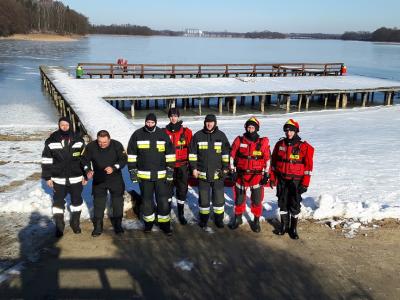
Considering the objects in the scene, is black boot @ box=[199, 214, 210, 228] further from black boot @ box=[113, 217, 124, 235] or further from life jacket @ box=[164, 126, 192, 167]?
black boot @ box=[113, 217, 124, 235]

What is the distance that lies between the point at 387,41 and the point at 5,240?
203224mm

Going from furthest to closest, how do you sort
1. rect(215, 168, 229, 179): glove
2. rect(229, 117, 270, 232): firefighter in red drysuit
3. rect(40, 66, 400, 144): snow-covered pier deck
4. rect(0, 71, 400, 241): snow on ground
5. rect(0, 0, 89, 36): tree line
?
rect(0, 0, 89, 36): tree line → rect(40, 66, 400, 144): snow-covered pier deck → rect(0, 71, 400, 241): snow on ground → rect(215, 168, 229, 179): glove → rect(229, 117, 270, 232): firefighter in red drysuit

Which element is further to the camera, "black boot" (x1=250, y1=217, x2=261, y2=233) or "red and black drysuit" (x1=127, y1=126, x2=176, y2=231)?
"black boot" (x1=250, y1=217, x2=261, y2=233)

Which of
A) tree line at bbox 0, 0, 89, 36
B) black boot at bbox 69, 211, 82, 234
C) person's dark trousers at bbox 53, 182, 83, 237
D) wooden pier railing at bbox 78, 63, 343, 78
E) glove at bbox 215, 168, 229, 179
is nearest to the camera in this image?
person's dark trousers at bbox 53, 182, 83, 237

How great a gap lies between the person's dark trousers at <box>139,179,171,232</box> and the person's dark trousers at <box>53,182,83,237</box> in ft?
2.60

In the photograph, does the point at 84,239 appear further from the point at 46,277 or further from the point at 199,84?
the point at 199,84

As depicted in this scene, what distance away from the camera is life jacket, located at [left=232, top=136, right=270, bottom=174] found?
5.20m

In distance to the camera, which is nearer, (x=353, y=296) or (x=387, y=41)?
(x=353, y=296)

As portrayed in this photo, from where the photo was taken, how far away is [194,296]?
12.7 ft

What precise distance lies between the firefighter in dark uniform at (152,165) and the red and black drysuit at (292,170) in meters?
1.37

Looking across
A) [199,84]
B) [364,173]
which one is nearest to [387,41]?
[199,84]

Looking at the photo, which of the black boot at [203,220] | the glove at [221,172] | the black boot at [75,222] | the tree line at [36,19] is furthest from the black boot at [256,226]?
the tree line at [36,19]

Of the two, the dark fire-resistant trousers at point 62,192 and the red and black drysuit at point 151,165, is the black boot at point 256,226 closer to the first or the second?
the red and black drysuit at point 151,165

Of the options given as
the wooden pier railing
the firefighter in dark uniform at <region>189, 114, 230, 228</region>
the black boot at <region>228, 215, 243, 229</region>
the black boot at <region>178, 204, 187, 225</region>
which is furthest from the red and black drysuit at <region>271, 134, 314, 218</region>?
the wooden pier railing
